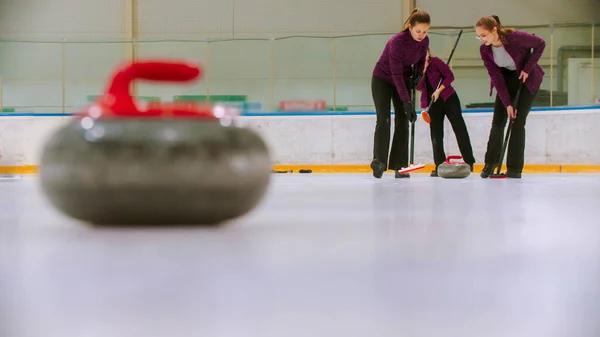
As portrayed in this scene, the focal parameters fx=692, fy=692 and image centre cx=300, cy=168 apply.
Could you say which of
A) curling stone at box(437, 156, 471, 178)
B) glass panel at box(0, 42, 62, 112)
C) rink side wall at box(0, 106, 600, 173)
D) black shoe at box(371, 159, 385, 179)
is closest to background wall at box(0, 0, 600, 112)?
glass panel at box(0, 42, 62, 112)

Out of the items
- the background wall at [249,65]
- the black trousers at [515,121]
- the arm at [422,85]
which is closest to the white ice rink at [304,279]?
the black trousers at [515,121]

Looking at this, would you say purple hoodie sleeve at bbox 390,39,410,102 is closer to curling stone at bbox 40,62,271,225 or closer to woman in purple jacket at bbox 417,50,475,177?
woman in purple jacket at bbox 417,50,475,177

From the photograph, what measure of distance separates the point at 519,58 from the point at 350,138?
3.17m

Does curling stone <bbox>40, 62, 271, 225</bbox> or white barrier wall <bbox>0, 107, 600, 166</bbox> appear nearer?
curling stone <bbox>40, 62, 271, 225</bbox>

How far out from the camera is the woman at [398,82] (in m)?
4.29

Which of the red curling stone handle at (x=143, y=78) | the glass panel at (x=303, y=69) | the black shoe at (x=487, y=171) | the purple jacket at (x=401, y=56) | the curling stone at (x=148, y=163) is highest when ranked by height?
the glass panel at (x=303, y=69)

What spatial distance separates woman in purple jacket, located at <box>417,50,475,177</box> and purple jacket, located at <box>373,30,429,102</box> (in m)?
0.43

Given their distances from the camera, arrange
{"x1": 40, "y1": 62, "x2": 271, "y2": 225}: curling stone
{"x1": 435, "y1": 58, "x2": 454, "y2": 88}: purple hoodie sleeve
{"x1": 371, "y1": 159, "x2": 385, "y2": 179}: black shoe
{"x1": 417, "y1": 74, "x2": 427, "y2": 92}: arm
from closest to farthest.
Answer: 1. {"x1": 40, "y1": 62, "x2": 271, "y2": 225}: curling stone
2. {"x1": 371, "y1": 159, "x2": 385, "y2": 179}: black shoe
3. {"x1": 435, "y1": 58, "x2": 454, "y2": 88}: purple hoodie sleeve
4. {"x1": 417, "y1": 74, "x2": 427, "y2": 92}: arm

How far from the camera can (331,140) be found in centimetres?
743

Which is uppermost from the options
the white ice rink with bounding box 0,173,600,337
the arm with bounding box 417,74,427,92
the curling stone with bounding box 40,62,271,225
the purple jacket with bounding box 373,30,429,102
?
the purple jacket with bounding box 373,30,429,102

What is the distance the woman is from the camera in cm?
429

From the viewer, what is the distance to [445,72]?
16.1ft

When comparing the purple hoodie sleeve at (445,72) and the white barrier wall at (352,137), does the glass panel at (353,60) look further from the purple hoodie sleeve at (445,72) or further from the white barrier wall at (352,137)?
the purple hoodie sleeve at (445,72)

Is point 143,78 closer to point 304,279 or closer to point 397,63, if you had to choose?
point 304,279
